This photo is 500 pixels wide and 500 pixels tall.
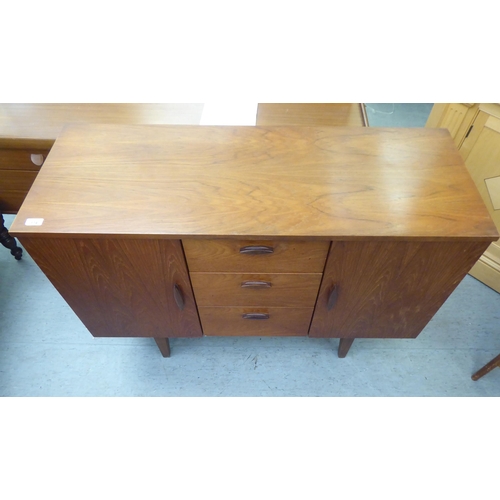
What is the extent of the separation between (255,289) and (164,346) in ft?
1.68

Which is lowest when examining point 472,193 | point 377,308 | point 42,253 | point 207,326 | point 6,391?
point 6,391

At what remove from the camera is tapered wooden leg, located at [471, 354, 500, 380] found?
1.13 metres

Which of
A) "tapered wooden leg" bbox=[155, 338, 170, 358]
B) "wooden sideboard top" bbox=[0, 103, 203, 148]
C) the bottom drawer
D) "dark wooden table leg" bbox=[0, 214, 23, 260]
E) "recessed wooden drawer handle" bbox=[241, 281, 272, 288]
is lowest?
"tapered wooden leg" bbox=[155, 338, 170, 358]

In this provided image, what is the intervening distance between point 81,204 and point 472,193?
3.07ft

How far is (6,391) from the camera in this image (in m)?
1.19

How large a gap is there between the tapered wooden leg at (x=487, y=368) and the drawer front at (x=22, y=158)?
5.60 ft

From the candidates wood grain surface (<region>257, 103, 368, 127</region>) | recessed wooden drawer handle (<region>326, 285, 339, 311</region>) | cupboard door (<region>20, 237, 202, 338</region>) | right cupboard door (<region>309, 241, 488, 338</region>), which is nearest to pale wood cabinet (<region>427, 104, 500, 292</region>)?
wood grain surface (<region>257, 103, 368, 127</region>)

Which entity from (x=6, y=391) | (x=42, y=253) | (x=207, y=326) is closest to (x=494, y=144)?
(x=207, y=326)

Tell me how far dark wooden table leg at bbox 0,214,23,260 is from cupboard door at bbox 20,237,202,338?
0.72 m

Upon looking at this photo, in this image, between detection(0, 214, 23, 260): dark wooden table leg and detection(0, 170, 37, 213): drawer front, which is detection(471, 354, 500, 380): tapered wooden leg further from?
detection(0, 214, 23, 260): dark wooden table leg

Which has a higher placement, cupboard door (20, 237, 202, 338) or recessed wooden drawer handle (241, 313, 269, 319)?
cupboard door (20, 237, 202, 338)

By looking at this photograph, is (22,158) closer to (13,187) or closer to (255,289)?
(13,187)
